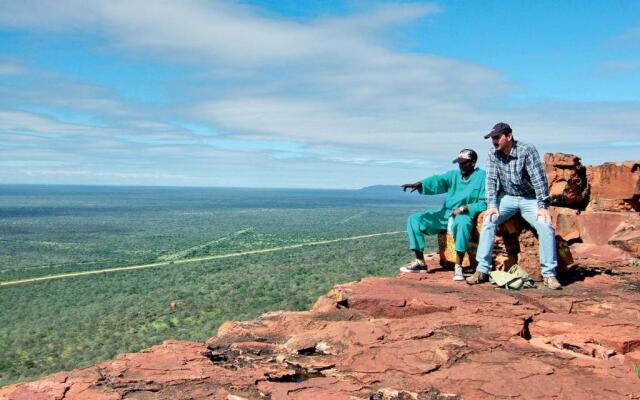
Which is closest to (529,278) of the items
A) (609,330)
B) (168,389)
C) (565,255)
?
(565,255)

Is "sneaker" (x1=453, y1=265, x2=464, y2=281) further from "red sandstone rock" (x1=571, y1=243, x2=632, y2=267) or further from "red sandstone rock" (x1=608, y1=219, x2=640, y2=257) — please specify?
"red sandstone rock" (x1=608, y1=219, x2=640, y2=257)

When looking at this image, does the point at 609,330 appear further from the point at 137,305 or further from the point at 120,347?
the point at 137,305

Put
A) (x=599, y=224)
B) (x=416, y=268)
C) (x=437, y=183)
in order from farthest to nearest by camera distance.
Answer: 1. (x=599, y=224)
2. (x=416, y=268)
3. (x=437, y=183)

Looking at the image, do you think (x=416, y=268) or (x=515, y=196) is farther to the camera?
(x=416, y=268)

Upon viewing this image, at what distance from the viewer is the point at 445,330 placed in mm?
7652

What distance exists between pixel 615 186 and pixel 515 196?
795 cm

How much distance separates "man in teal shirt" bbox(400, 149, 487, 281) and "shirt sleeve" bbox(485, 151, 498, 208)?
61 cm

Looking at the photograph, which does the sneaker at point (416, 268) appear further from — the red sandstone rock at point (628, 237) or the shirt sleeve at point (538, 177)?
the red sandstone rock at point (628, 237)

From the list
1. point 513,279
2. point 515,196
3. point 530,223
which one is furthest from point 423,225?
point 513,279

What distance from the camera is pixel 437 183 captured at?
11719 millimetres

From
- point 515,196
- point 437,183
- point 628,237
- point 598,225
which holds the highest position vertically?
point 437,183

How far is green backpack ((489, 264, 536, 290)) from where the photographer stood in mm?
9812

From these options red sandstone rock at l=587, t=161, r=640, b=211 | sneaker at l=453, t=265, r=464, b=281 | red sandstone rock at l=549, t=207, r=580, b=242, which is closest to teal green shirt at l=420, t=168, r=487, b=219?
sneaker at l=453, t=265, r=464, b=281

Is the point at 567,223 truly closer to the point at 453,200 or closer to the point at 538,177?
the point at 453,200
